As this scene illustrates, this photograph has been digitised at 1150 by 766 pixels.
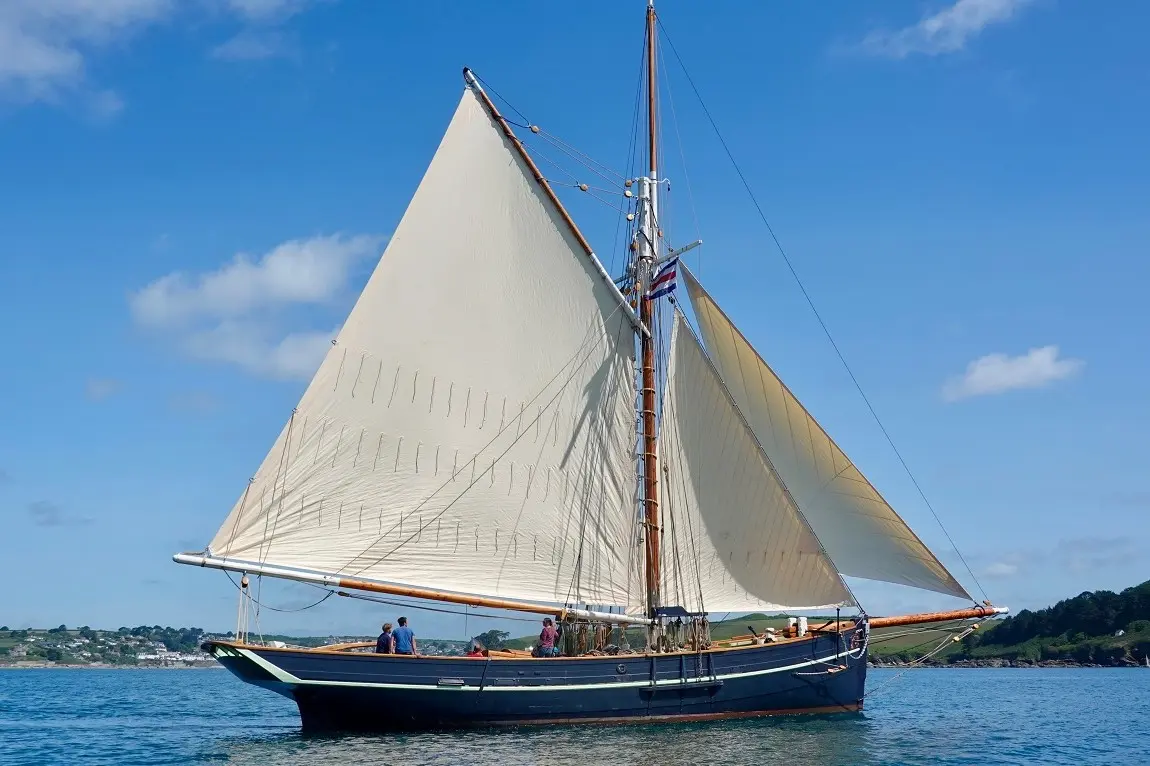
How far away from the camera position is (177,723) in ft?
142

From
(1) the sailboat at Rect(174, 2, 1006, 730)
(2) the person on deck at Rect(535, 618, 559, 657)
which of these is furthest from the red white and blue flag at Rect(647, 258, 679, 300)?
(2) the person on deck at Rect(535, 618, 559, 657)

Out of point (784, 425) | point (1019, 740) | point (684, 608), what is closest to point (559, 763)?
point (684, 608)

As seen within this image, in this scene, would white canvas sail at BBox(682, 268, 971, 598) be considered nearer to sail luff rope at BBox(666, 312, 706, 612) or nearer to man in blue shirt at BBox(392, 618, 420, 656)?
sail luff rope at BBox(666, 312, 706, 612)

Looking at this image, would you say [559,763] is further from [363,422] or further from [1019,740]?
[1019,740]

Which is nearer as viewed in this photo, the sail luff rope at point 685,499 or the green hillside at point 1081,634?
the sail luff rope at point 685,499

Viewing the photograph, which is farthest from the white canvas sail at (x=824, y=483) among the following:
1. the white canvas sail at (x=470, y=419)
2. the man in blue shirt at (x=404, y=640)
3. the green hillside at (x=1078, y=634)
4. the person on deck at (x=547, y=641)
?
the green hillside at (x=1078, y=634)

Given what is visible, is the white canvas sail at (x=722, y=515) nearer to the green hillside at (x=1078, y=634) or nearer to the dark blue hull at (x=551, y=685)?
the dark blue hull at (x=551, y=685)

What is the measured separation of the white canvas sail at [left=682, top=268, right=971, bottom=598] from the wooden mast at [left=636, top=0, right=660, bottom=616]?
2.75 metres

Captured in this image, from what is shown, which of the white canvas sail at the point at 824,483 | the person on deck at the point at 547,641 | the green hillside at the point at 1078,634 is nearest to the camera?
the person on deck at the point at 547,641

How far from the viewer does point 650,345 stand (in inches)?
1575

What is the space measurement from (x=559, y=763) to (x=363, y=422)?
12405 millimetres

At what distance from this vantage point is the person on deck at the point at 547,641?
3491 cm

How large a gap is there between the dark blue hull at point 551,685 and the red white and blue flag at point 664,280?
44.0 ft

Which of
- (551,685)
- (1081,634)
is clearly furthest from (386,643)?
(1081,634)
